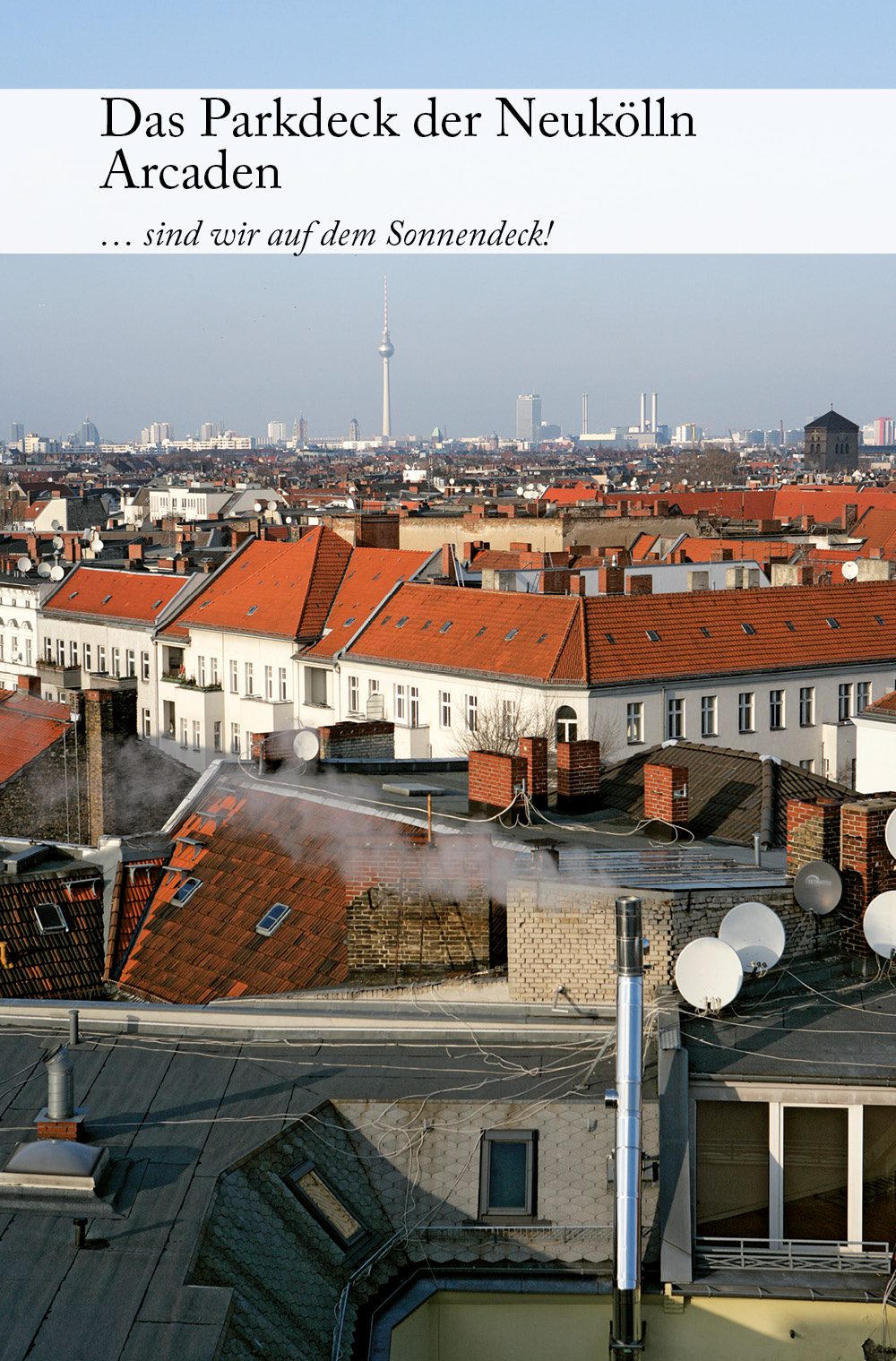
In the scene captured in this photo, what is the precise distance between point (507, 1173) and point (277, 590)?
38.8 m

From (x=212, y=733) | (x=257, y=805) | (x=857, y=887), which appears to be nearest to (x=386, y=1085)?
(x=857, y=887)

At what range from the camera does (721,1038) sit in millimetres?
12266

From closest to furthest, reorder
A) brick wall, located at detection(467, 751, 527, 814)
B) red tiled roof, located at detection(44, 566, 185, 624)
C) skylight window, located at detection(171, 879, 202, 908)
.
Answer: brick wall, located at detection(467, 751, 527, 814), skylight window, located at detection(171, 879, 202, 908), red tiled roof, located at detection(44, 566, 185, 624)

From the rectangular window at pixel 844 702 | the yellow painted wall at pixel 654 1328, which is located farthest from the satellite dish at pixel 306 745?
the rectangular window at pixel 844 702

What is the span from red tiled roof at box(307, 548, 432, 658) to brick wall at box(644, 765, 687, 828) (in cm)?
2621

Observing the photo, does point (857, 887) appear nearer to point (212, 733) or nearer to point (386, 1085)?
point (386, 1085)

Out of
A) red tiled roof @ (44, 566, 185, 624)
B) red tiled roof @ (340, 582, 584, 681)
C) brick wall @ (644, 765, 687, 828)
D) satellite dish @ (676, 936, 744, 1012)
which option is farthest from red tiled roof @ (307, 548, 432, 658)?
satellite dish @ (676, 936, 744, 1012)

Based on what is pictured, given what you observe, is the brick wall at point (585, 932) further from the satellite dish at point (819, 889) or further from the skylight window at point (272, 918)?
the skylight window at point (272, 918)

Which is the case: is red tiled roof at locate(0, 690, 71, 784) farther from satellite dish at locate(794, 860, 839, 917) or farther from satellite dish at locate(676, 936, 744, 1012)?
satellite dish at locate(676, 936, 744, 1012)

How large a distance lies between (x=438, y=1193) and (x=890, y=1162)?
313 centimetres

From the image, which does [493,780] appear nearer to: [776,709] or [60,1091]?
[60,1091]

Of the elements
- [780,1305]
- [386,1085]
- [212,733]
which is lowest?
[212,733]

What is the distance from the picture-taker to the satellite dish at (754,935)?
13.2 metres

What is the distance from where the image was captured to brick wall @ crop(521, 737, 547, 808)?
1962cm
